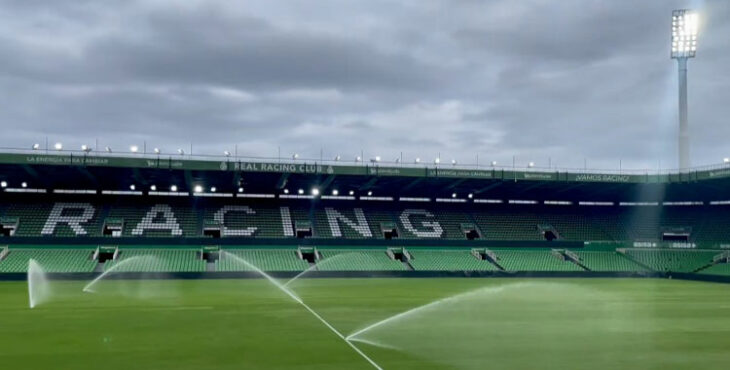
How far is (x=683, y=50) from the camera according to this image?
3002 inches

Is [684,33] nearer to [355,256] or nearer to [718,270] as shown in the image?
[718,270]

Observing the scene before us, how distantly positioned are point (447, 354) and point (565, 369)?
3383 millimetres

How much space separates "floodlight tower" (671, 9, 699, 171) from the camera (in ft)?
242

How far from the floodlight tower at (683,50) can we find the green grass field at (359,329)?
4453 cm

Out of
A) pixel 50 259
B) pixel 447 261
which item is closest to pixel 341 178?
pixel 447 261

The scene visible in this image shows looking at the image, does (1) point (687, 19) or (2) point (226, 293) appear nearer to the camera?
(2) point (226, 293)

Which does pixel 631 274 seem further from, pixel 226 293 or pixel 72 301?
pixel 72 301

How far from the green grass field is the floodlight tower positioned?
44.5 meters

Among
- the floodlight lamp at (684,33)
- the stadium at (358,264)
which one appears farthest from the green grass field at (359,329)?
the floodlight lamp at (684,33)

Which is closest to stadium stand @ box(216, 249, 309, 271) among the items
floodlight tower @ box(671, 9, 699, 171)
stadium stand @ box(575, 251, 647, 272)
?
stadium stand @ box(575, 251, 647, 272)

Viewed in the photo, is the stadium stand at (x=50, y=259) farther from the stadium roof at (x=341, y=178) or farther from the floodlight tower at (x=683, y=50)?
the floodlight tower at (x=683, y=50)

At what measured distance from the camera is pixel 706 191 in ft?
228

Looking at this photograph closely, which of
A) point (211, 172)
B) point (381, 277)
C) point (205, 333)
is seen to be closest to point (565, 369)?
point (205, 333)

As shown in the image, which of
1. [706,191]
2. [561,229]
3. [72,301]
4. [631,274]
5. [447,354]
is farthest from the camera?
[561,229]
